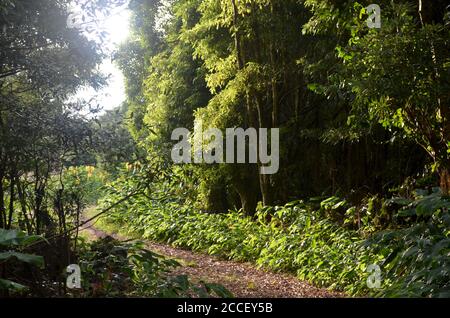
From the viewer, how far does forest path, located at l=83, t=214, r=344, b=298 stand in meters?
6.21

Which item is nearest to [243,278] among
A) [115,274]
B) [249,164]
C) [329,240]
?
[329,240]

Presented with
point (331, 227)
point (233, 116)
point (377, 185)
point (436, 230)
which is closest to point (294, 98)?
point (233, 116)

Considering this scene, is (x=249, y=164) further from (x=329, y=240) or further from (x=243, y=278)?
(x=243, y=278)

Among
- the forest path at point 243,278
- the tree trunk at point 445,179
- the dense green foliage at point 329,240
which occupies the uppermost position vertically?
the tree trunk at point 445,179

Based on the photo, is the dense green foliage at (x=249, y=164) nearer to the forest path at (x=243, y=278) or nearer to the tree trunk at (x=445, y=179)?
the tree trunk at (x=445, y=179)

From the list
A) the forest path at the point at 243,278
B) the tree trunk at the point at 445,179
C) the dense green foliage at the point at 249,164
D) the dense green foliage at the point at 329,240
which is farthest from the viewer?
the forest path at the point at 243,278

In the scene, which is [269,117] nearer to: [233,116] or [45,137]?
[233,116]

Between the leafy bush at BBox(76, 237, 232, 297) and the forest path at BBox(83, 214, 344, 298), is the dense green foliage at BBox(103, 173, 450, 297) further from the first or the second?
the leafy bush at BBox(76, 237, 232, 297)

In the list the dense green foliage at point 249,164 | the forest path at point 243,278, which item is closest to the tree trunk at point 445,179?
the dense green foliage at point 249,164

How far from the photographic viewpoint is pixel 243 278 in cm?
718

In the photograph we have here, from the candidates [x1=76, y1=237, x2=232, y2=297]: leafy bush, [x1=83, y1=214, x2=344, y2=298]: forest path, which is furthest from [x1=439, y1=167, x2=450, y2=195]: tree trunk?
[x1=76, y1=237, x2=232, y2=297]: leafy bush

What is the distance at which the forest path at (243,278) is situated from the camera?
6.21m

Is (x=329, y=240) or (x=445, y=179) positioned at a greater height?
(x=445, y=179)
